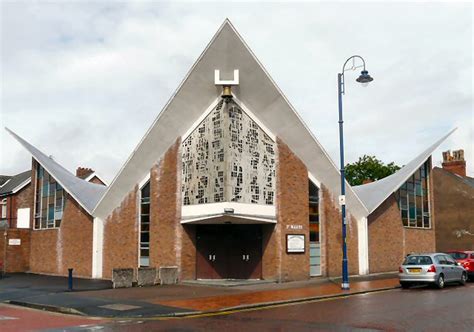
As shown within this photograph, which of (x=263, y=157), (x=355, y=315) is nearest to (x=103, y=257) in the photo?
(x=263, y=157)

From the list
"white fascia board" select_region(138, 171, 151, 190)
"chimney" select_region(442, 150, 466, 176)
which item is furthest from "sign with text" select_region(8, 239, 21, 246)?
"chimney" select_region(442, 150, 466, 176)

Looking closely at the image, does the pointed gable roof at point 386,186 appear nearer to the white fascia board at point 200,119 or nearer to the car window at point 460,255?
the car window at point 460,255

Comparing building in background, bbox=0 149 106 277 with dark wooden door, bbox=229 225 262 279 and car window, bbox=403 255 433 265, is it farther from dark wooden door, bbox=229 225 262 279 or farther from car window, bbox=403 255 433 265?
car window, bbox=403 255 433 265

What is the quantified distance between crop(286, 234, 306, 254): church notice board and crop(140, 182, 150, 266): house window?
6682mm

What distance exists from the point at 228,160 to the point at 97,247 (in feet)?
28.7

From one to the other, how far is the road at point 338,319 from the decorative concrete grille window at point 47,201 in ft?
61.8

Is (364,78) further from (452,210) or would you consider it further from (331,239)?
(452,210)

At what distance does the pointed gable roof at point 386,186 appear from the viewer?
27.7 m

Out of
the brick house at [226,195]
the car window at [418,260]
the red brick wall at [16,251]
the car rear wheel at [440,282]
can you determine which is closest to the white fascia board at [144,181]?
the brick house at [226,195]

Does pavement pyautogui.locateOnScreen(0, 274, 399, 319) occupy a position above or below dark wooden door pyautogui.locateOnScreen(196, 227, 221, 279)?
below

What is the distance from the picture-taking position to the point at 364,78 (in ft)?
62.9

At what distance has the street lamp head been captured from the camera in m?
19.2

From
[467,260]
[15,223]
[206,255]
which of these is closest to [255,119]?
[206,255]

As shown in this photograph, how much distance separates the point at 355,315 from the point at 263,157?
11.7 m
